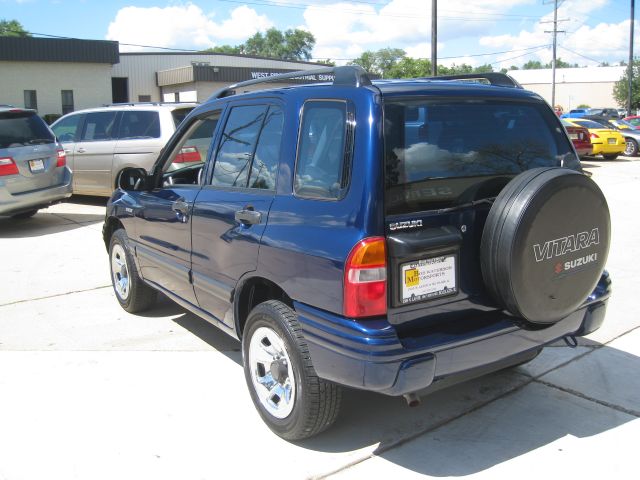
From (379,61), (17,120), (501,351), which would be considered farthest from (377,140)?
(379,61)

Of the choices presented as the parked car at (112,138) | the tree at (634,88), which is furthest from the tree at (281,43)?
the parked car at (112,138)

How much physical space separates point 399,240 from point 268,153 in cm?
112

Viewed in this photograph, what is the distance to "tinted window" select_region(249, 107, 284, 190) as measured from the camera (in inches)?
142

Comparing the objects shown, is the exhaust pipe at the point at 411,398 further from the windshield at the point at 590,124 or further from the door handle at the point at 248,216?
the windshield at the point at 590,124

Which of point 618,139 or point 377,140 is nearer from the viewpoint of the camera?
point 377,140

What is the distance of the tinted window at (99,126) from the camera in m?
11.4

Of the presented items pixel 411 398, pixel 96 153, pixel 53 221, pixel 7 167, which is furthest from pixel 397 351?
pixel 96 153

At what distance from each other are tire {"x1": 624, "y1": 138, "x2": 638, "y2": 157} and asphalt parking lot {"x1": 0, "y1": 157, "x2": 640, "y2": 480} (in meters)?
18.7

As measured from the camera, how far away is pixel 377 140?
9.86 feet

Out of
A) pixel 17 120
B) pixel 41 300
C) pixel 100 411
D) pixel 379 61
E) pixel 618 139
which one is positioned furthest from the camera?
pixel 379 61

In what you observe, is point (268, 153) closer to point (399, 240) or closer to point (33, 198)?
point (399, 240)

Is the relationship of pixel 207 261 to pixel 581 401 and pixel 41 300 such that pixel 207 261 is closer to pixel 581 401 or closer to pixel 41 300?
pixel 581 401

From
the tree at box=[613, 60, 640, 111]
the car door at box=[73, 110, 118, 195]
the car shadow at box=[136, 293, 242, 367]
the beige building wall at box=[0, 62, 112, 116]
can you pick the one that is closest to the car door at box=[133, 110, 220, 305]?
the car shadow at box=[136, 293, 242, 367]

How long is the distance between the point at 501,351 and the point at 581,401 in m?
1.13
